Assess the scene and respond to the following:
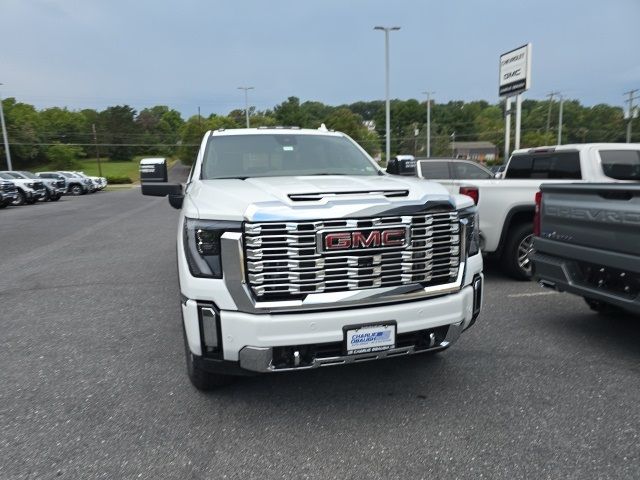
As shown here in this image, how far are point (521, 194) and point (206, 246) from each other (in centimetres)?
482

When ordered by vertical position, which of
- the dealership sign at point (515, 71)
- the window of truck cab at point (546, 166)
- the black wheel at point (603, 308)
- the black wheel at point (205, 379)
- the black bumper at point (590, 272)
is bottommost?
the black wheel at point (603, 308)

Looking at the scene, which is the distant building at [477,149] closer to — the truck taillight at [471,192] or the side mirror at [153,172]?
the truck taillight at [471,192]

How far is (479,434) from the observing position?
9.47 feet

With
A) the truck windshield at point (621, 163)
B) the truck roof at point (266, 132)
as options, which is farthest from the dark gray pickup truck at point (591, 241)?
the truck windshield at point (621, 163)

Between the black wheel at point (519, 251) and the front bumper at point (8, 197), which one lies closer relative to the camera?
the black wheel at point (519, 251)

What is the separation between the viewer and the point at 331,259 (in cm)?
279

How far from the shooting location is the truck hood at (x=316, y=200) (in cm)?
273

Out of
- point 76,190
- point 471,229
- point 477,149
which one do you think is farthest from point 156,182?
point 477,149

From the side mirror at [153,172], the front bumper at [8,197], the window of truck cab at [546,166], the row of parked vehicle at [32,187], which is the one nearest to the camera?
the side mirror at [153,172]

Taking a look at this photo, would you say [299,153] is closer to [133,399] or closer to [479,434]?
[133,399]

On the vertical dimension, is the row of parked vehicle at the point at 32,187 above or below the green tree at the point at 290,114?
below

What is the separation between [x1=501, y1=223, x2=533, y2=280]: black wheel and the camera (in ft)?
21.1

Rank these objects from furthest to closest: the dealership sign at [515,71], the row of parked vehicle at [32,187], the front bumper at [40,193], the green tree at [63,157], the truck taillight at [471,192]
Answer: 1. the green tree at [63,157]
2. the front bumper at [40,193]
3. the row of parked vehicle at [32,187]
4. the dealership sign at [515,71]
5. the truck taillight at [471,192]

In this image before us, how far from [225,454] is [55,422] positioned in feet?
3.93
